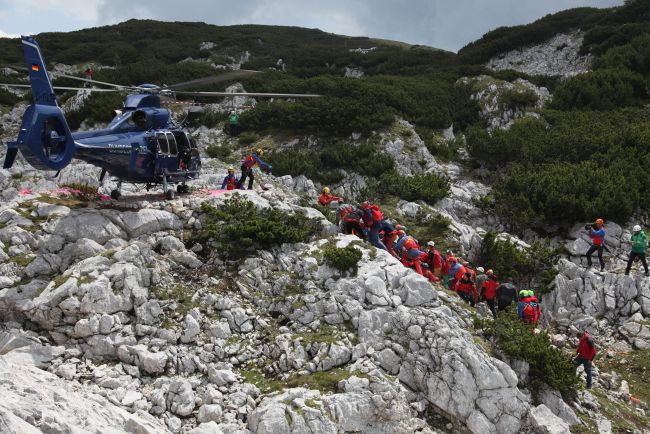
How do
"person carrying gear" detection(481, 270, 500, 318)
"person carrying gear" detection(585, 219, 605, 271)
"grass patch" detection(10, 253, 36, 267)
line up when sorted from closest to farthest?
"grass patch" detection(10, 253, 36, 267) → "person carrying gear" detection(481, 270, 500, 318) → "person carrying gear" detection(585, 219, 605, 271)

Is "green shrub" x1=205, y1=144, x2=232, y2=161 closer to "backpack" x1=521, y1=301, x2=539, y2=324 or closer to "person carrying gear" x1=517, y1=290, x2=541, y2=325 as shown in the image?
"person carrying gear" x1=517, y1=290, x2=541, y2=325

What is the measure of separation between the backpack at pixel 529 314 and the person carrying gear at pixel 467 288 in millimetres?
1290

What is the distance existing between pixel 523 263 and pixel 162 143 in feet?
37.7

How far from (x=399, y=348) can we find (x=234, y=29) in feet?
221

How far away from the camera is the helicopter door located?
1448 cm

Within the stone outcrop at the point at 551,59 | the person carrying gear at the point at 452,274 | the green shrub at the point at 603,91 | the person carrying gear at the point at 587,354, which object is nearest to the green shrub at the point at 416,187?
the person carrying gear at the point at 452,274

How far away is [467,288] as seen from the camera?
14.0m

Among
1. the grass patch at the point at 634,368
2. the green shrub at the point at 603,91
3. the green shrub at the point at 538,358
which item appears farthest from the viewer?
the green shrub at the point at 603,91

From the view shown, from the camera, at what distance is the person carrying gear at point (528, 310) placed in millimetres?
13084

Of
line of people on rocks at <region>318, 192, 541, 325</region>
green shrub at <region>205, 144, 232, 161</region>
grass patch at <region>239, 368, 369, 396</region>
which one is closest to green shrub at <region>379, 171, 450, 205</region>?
line of people on rocks at <region>318, 192, 541, 325</region>

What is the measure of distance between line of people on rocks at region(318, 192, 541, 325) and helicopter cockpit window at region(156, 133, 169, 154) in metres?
5.14

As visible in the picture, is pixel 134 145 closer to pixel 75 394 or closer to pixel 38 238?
pixel 38 238

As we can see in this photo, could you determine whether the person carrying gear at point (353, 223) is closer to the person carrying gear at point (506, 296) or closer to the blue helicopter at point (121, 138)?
the blue helicopter at point (121, 138)

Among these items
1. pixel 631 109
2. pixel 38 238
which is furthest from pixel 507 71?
pixel 38 238
